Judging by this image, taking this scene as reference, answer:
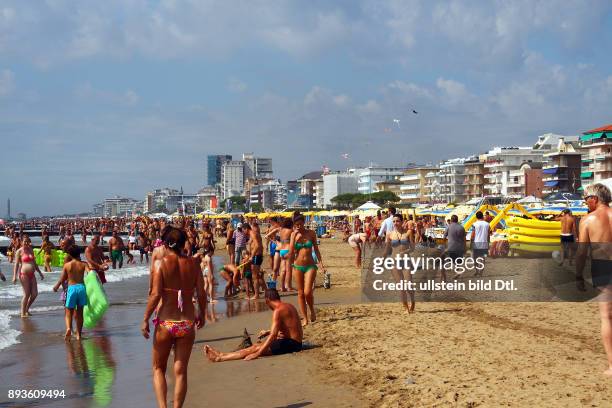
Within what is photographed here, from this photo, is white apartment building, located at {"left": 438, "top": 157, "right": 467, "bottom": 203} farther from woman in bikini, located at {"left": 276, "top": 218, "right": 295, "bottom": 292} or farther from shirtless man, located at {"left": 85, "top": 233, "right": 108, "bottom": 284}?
shirtless man, located at {"left": 85, "top": 233, "right": 108, "bottom": 284}

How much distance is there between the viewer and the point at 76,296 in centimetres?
921

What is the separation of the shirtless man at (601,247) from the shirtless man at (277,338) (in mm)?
3253

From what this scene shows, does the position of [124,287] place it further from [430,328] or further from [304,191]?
[304,191]

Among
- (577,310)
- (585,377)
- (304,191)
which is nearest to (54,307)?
(577,310)

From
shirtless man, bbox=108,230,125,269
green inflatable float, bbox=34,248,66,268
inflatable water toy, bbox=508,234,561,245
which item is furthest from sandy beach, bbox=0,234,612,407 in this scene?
shirtless man, bbox=108,230,125,269

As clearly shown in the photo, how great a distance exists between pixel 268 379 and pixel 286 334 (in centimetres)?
114

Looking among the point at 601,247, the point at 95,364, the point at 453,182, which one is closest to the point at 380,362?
the point at 601,247

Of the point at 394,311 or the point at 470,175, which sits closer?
the point at 394,311

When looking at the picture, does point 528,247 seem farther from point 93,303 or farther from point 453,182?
point 453,182

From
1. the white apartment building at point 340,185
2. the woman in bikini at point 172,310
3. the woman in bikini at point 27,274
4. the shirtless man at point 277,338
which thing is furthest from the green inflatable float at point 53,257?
the white apartment building at point 340,185

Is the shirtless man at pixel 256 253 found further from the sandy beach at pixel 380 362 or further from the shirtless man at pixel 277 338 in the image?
the shirtless man at pixel 277 338

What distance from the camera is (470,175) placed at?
114m

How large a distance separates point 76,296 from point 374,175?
146 metres

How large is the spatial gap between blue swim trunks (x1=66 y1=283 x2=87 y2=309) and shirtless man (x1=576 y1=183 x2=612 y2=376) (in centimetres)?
672
